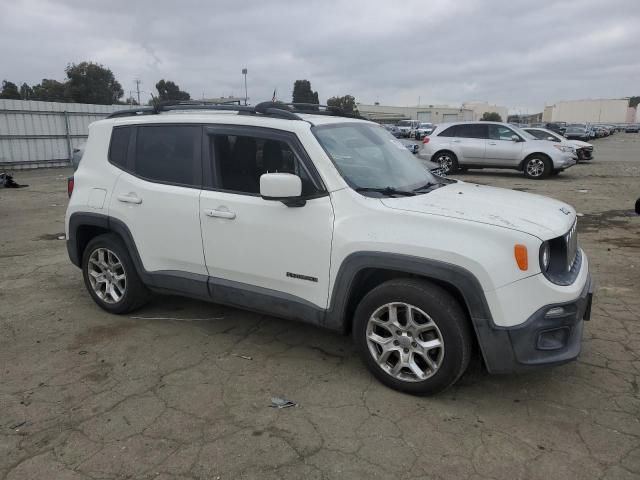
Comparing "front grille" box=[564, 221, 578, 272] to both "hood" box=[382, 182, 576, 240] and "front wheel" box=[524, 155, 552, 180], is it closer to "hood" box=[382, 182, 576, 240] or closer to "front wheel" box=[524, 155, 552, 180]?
"hood" box=[382, 182, 576, 240]

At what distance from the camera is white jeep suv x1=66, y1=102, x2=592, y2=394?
2.96 m

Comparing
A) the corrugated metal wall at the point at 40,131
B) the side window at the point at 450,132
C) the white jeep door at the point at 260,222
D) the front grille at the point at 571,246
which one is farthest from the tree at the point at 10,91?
the front grille at the point at 571,246

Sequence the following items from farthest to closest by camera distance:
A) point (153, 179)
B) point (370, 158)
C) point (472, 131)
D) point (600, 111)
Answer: point (600, 111) < point (472, 131) < point (153, 179) < point (370, 158)

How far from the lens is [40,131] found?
19.1 m

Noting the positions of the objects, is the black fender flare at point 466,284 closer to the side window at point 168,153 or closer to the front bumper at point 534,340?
the front bumper at point 534,340

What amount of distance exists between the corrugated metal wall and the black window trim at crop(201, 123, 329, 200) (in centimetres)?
1517

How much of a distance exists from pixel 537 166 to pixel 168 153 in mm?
13905

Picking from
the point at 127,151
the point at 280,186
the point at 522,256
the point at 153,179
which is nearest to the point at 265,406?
the point at 280,186

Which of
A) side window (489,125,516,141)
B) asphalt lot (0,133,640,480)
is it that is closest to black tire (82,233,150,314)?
asphalt lot (0,133,640,480)

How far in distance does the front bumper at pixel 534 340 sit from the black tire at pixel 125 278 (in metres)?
2.96

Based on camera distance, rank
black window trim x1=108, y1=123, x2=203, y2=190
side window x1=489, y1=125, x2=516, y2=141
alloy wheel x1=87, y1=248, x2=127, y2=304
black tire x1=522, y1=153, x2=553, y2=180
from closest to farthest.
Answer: black window trim x1=108, y1=123, x2=203, y2=190
alloy wheel x1=87, y1=248, x2=127, y2=304
black tire x1=522, y1=153, x2=553, y2=180
side window x1=489, y1=125, x2=516, y2=141

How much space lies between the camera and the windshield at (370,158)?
3600mm

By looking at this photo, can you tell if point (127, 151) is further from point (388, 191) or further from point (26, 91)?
point (26, 91)

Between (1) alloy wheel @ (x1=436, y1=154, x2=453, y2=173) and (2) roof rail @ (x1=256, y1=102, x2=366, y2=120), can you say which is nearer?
(2) roof rail @ (x1=256, y1=102, x2=366, y2=120)
